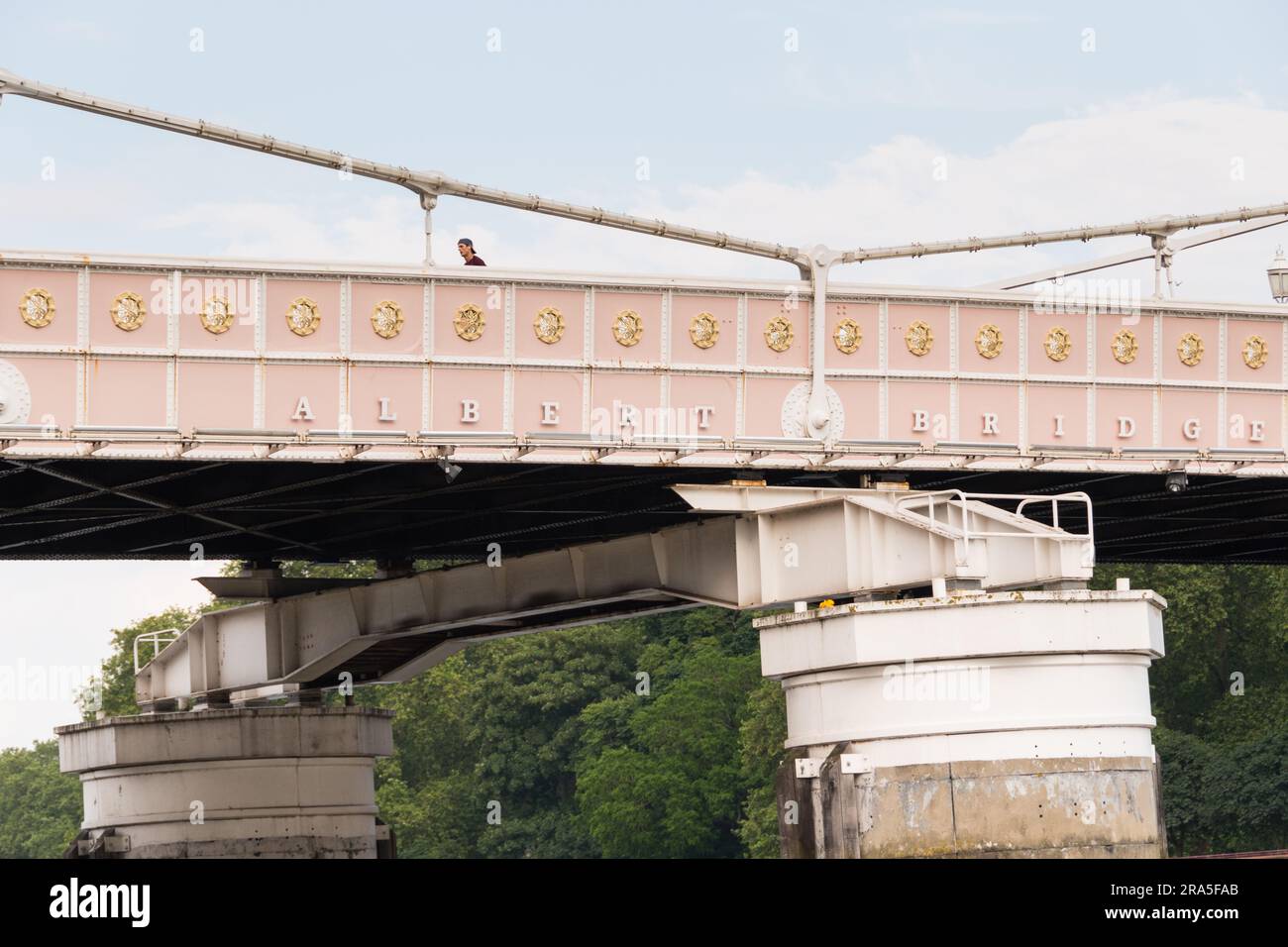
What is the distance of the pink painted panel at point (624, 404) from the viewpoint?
3769 cm

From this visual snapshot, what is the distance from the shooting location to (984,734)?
35969 millimetres

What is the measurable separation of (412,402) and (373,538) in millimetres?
14734

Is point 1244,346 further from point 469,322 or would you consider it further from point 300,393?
point 300,393

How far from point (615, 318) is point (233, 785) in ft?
69.6

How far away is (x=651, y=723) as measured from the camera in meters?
106

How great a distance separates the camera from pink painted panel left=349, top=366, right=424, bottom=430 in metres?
36.5

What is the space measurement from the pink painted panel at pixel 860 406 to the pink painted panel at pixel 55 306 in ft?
40.5

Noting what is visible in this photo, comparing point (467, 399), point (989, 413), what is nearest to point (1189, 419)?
point (989, 413)

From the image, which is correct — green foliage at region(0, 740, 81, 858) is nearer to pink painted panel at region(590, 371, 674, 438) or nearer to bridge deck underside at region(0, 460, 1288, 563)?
bridge deck underside at region(0, 460, 1288, 563)

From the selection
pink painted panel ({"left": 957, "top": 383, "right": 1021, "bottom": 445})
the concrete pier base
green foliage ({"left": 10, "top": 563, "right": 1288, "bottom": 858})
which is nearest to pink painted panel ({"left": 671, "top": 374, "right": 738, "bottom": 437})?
pink painted panel ({"left": 957, "top": 383, "right": 1021, "bottom": 445})

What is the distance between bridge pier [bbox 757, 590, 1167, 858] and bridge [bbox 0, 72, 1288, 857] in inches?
1.9
